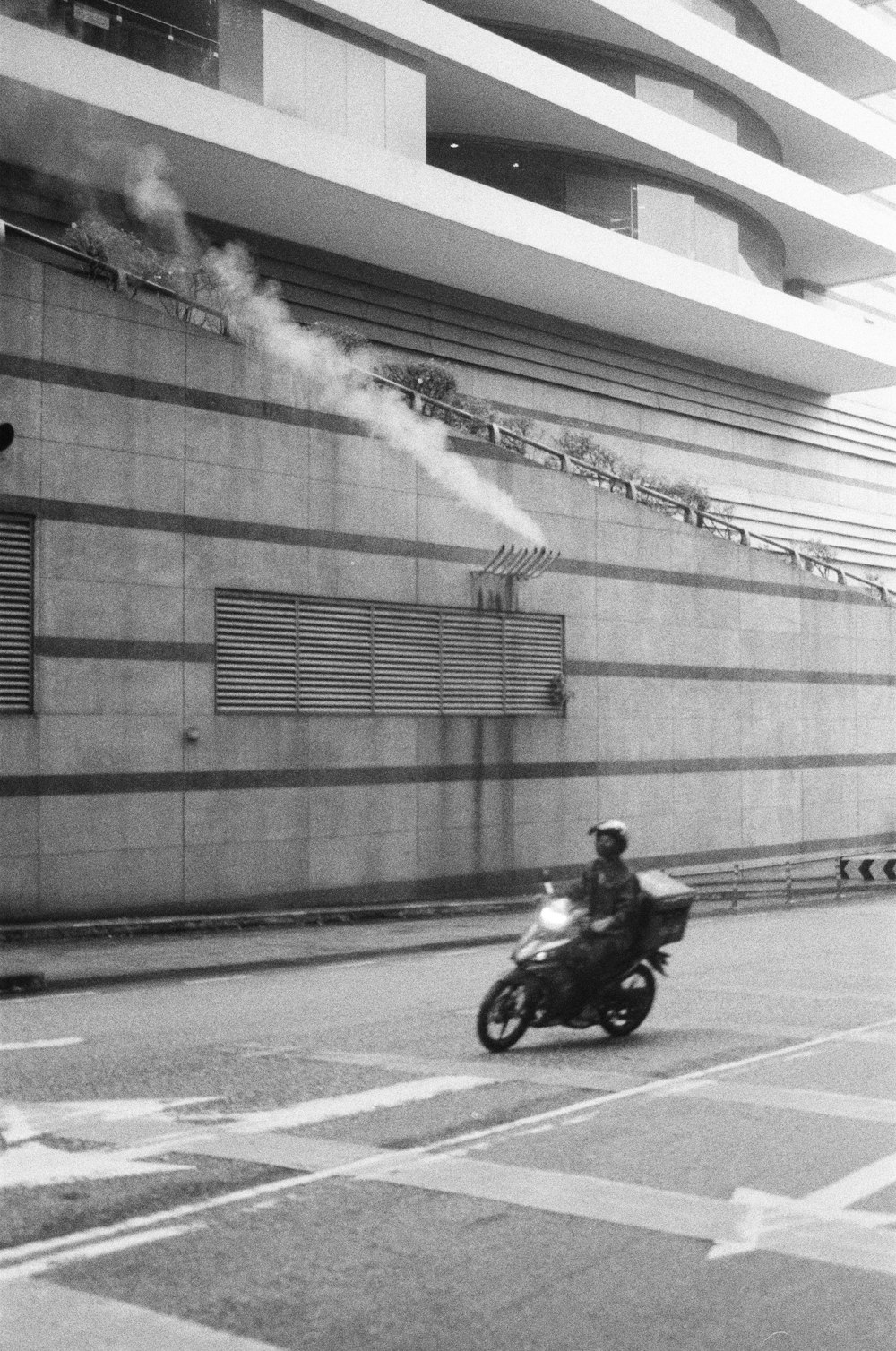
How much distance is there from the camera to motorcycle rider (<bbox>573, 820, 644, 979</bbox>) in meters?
11.2

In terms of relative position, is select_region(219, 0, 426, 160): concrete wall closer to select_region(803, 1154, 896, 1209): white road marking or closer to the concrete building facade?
the concrete building facade

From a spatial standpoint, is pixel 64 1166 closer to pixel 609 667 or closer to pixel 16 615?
pixel 16 615

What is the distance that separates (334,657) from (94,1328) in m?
18.9

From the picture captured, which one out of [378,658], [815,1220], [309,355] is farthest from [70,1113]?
[309,355]

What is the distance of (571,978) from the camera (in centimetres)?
1109

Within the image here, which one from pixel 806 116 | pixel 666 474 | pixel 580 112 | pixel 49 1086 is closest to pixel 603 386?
pixel 666 474

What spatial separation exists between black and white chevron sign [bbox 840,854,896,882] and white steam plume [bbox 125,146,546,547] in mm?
9293

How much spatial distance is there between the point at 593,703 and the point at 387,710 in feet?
17.7

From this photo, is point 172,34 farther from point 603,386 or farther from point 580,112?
point 603,386

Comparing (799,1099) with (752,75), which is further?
(752,75)

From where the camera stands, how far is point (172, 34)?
87.6 ft

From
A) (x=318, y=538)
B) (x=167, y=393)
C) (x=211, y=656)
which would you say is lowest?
(x=211, y=656)

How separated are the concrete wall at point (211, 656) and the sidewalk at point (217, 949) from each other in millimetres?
A: 1027

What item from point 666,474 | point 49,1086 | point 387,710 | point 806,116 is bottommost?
point 49,1086
